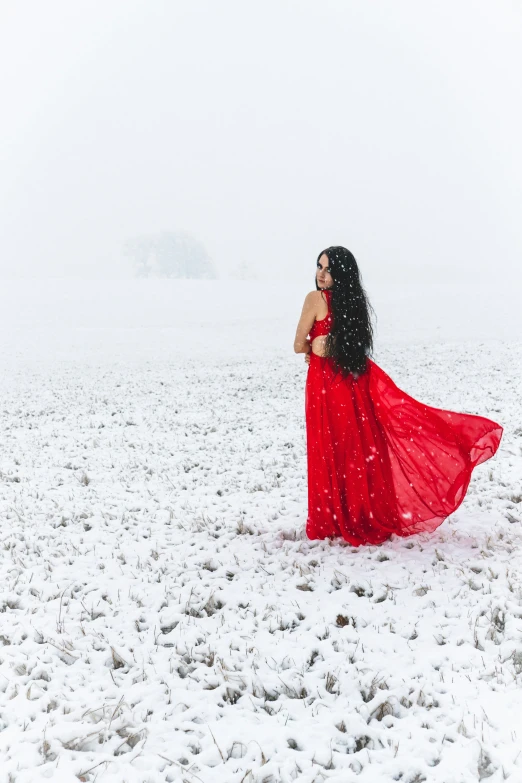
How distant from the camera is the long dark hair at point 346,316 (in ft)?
18.2

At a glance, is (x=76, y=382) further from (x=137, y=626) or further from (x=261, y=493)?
(x=137, y=626)

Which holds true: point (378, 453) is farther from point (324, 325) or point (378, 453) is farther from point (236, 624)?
point (236, 624)

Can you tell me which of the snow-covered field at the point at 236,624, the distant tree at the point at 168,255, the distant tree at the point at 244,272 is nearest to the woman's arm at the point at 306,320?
the snow-covered field at the point at 236,624

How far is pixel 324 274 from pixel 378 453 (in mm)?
2127

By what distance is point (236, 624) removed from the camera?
4430 millimetres

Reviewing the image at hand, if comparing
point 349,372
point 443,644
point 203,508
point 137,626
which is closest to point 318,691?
point 443,644

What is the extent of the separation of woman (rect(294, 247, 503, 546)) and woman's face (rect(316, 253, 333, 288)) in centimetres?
1

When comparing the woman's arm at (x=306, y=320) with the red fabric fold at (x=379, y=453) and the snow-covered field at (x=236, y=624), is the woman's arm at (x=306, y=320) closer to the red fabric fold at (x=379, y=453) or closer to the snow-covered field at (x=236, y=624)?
the red fabric fold at (x=379, y=453)

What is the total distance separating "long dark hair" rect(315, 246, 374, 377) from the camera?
5.55 meters

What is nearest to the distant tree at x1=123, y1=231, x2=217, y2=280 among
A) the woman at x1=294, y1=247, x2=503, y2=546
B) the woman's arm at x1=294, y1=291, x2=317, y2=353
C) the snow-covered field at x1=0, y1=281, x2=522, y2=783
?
the snow-covered field at x1=0, y1=281, x2=522, y2=783

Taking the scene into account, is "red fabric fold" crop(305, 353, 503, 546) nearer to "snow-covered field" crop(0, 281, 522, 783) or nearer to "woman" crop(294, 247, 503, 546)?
"woman" crop(294, 247, 503, 546)

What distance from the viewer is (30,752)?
10.0 feet

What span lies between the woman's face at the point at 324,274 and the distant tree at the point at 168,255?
94096 millimetres

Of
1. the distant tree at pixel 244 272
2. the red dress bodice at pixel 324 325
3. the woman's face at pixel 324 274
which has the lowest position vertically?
the red dress bodice at pixel 324 325
